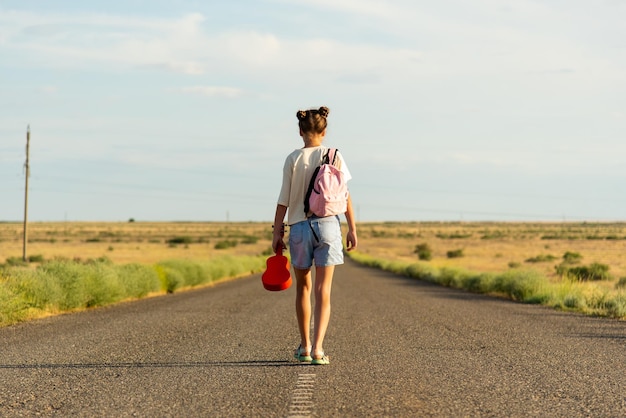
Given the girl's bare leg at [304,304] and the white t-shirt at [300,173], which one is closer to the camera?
the white t-shirt at [300,173]

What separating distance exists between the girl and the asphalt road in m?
0.86

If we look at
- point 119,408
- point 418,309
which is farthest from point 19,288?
point 119,408

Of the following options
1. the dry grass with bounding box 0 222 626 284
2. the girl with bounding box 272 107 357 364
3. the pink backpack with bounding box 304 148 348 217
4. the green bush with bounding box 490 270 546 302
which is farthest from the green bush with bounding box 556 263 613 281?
the pink backpack with bounding box 304 148 348 217

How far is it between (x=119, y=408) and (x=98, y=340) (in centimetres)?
445

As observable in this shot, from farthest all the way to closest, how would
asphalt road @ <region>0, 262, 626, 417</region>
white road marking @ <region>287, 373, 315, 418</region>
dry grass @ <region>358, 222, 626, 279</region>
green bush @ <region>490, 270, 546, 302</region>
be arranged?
1. dry grass @ <region>358, 222, 626, 279</region>
2. green bush @ <region>490, 270, 546, 302</region>
3. asphalt road @ <region>0, 262, 626, 417</region>
4. white road marking @ <region>287, 373, 315, 418</region>

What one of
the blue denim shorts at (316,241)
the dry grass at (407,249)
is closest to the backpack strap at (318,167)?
the blue denim shorts at (316,241)

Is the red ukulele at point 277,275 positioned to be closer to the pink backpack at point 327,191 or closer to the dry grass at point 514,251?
the pink backpack at point 327,191

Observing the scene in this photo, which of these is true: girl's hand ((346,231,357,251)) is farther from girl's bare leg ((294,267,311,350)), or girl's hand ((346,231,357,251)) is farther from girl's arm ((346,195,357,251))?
girl's bare leg ((294,267,311,350))

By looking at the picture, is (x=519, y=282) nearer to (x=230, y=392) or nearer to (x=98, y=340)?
(x=98, y=340)

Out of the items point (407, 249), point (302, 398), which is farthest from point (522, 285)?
point (407, 249)

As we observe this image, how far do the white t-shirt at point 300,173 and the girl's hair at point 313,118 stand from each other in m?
0.19

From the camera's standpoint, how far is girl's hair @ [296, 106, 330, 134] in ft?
23.3

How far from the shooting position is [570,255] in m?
64.2

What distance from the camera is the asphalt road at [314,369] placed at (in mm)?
5566
